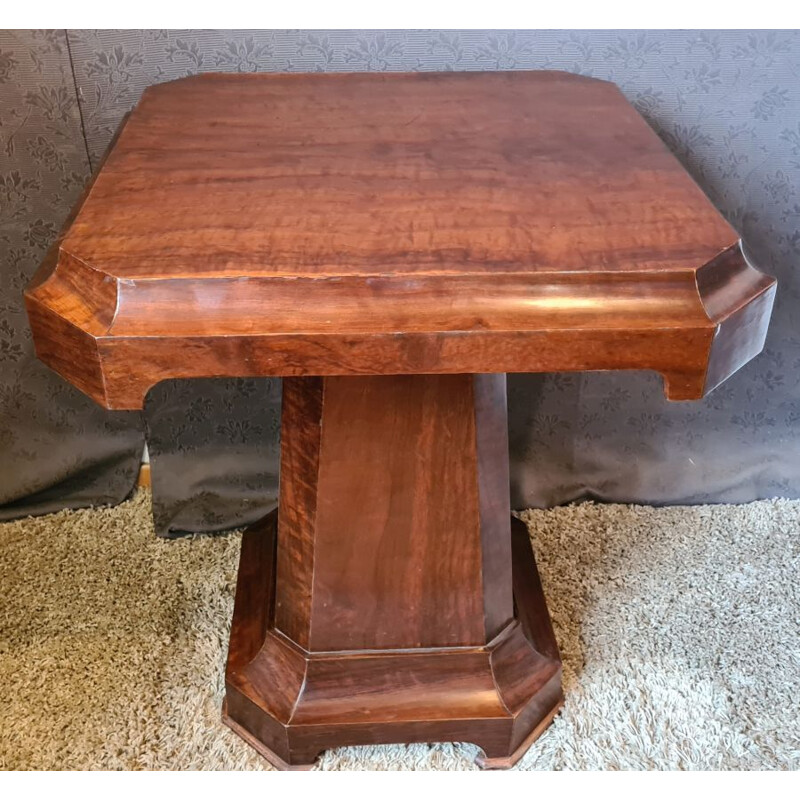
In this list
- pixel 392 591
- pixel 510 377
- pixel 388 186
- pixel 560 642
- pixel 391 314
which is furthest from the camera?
pixel 510 377

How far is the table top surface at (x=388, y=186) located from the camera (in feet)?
2.47

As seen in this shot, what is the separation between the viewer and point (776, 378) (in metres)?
1.53

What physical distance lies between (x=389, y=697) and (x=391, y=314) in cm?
59

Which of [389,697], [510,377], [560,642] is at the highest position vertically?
[510,377]

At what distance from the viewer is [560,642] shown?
1328mm

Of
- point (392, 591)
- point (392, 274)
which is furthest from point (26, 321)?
point (392, 274)

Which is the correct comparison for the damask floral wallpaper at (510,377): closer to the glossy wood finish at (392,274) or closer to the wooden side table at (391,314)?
the wooden side table at (391,314)

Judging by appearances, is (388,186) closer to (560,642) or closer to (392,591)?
(392,591)

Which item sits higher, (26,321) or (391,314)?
(391,314)

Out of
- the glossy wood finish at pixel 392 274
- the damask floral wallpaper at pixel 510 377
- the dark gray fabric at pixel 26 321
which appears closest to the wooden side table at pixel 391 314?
the glossy wood finish at pixel 392 274

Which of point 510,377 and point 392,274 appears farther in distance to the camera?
point 510,377

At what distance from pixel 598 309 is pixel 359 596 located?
518 millimetres

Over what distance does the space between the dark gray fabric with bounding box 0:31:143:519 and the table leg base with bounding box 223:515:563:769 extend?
0.54 metres

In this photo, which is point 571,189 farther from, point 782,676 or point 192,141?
point 782,676
